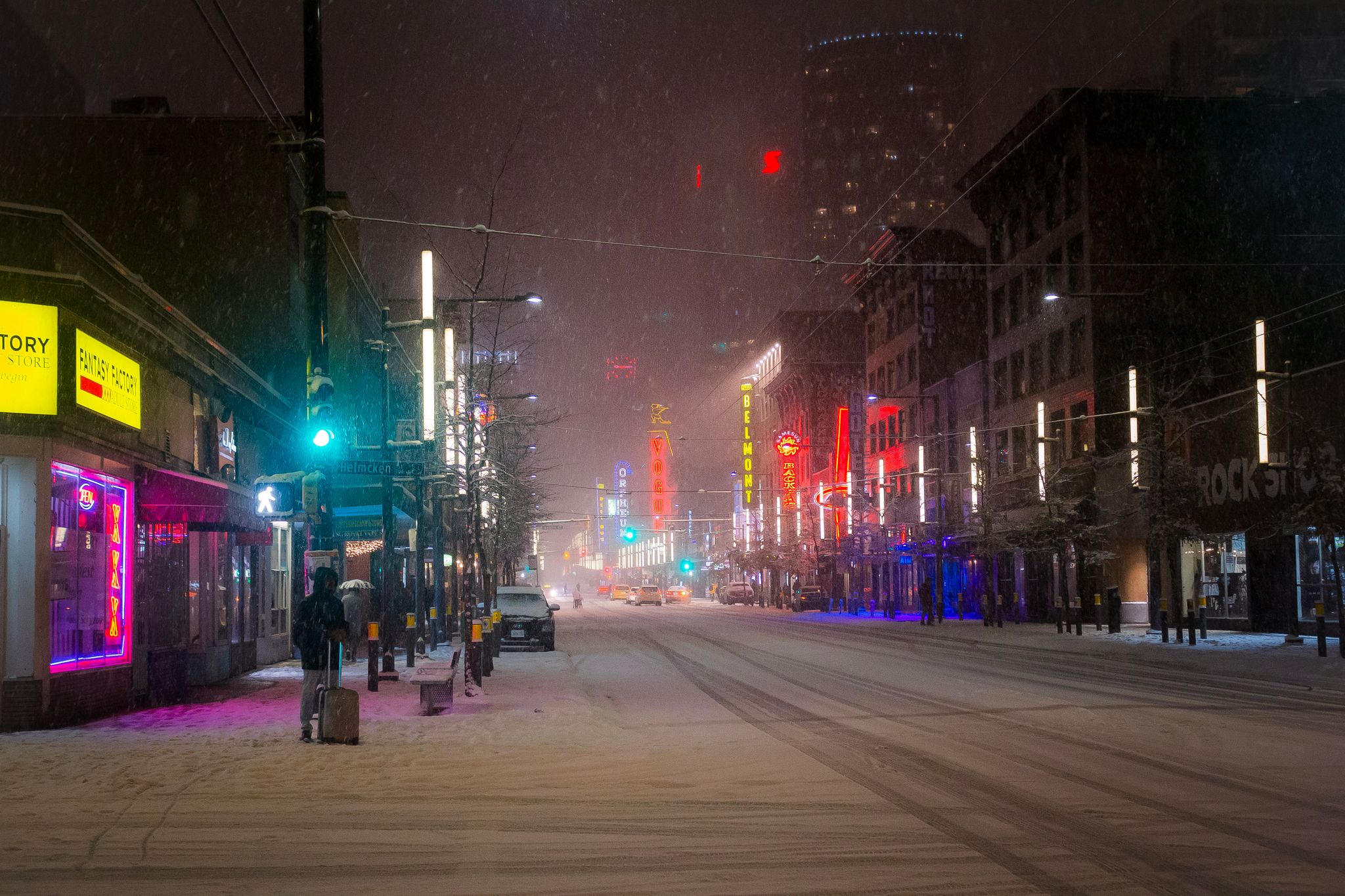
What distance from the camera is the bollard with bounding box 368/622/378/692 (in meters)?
21.1

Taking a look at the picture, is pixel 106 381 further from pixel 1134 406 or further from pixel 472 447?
pixel 1134 406

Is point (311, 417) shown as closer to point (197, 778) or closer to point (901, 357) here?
point (197, 778)

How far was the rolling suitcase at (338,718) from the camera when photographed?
14.1 meters

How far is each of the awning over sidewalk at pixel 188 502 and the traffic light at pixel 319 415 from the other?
5.07m

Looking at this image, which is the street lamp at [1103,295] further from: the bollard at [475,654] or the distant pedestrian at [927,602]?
the bollard at [475,654]

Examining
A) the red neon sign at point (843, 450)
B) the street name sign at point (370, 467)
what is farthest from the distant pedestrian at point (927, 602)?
the street name sign at point (370, 467)

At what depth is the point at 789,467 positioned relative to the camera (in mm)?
96000

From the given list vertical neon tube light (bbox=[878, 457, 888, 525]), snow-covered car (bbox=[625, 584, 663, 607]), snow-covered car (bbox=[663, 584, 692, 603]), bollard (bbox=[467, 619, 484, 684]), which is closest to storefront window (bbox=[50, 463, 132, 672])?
bollard (bbox=[467, 619, 484, 684])

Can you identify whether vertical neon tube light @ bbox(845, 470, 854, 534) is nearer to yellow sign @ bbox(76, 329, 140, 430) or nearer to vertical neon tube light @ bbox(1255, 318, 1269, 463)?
vertical neon tube light @ bbox(1255, 318, 1269, 463)

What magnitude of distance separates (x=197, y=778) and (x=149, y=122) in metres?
22.6

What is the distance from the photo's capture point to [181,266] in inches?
1142

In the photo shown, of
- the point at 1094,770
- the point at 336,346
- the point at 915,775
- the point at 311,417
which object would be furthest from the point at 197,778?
the point at 336,346

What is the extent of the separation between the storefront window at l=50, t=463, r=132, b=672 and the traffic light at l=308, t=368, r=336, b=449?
3709mm

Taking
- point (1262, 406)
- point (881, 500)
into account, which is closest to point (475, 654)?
point (1262, 406)
